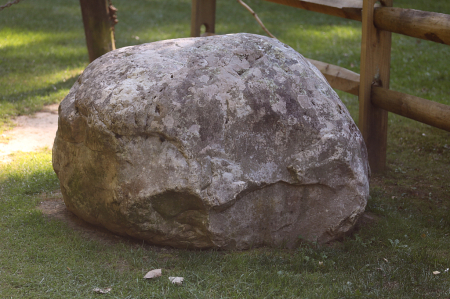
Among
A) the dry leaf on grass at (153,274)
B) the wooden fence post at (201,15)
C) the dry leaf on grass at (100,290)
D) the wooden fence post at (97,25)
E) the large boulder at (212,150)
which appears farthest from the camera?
the wooden fence post at (201,15)

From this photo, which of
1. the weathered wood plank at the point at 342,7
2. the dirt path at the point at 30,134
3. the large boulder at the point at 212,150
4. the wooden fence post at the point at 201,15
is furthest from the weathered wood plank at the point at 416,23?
the dirt path at the point at 30,134

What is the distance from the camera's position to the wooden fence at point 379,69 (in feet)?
13.2

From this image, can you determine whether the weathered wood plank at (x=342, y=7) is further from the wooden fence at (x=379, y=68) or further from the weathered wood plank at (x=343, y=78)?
the weathered wood plank at (x=343, y=78)

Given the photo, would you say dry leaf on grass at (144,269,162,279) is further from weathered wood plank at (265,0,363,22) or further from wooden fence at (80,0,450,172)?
weathered wood plank at (265,0,363,22)

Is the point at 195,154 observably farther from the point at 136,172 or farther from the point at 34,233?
the point at 34,233

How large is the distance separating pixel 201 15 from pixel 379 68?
3084 mm

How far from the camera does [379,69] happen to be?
4715 millimetres

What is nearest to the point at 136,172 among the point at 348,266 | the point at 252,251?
the point at 252,251

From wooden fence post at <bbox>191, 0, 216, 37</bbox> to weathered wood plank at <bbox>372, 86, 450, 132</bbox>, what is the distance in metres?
3.06

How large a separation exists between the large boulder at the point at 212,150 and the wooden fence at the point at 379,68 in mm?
1090

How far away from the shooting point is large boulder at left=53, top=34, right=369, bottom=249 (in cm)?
311

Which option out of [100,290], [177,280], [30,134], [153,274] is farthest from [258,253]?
[30,134]

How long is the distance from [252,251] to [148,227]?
766 mm

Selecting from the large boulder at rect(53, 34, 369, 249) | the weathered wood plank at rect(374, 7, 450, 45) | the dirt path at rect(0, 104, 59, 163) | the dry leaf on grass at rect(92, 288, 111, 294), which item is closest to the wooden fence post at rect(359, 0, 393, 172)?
the weathered wood plank at rect(374, 7, 450, 45)
